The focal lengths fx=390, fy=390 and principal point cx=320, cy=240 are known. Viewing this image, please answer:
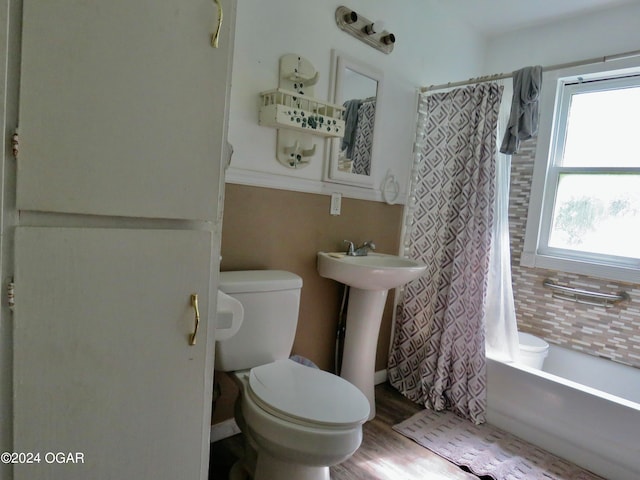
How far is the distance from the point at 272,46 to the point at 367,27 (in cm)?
59

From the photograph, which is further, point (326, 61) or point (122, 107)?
point (326, 61)

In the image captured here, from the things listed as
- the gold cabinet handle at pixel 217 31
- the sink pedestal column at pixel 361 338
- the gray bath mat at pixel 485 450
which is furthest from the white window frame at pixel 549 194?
the gold cabinet handle at pixel 217 31

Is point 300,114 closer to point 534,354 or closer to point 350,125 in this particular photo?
point 350,125

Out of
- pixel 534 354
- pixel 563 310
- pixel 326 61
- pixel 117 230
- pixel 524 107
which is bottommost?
pixel 534 354

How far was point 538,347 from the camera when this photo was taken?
2.37 metres

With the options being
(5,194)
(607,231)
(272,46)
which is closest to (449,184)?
(607,231)

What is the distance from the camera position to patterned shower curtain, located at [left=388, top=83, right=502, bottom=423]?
2107mm

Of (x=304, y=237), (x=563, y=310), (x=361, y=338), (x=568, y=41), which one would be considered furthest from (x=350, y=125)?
(x=563, y=310)

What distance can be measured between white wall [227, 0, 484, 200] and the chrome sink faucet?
0.27m

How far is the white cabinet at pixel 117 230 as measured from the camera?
71 centimetres

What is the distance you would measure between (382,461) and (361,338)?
0.56m

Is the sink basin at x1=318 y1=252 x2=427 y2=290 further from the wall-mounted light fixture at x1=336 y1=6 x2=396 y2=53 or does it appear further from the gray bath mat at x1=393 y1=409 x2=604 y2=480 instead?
the wall-mounted light fixture at x1=336 y1=6 x2=396 y2=53

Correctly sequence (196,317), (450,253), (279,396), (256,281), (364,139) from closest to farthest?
(196,317) → (279,396) → (256,281) → (364,139) → (450,253)

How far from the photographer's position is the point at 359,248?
2070 millimetres
